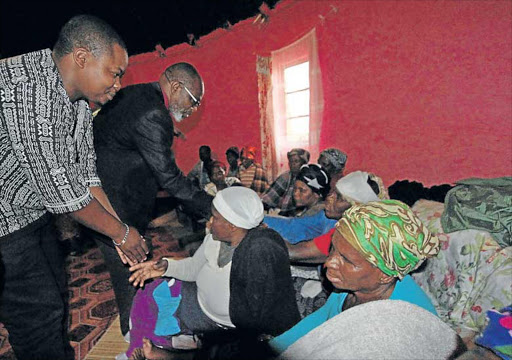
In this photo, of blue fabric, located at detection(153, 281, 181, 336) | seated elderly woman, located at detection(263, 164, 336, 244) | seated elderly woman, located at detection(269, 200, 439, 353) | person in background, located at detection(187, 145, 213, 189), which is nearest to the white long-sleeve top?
blue fabric, located at detection(153, 281, 181, 336)

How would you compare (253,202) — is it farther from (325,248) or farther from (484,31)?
(484,31)

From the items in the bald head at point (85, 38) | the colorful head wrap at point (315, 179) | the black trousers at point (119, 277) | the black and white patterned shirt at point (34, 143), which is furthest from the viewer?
the colorful head wrap at point (315, 179)

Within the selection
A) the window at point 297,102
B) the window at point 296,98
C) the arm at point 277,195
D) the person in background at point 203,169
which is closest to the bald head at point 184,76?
the arm at point 277,195

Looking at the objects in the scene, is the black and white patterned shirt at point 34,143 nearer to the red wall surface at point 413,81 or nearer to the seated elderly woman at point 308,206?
the seated elderly woman at point 308,206

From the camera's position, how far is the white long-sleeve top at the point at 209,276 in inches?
73.7

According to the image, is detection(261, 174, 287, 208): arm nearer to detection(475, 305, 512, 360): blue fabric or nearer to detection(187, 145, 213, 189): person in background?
detection(187, 145, 213, 189): person in background

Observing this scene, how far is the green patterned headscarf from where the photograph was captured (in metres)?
1.16

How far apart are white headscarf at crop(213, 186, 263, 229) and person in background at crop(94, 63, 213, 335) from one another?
31 centimetres

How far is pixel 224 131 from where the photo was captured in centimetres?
774

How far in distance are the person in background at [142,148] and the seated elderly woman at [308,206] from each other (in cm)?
96

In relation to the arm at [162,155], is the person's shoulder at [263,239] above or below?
below

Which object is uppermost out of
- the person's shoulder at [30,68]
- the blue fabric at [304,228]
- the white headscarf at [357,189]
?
the person's shoulder at [30,68]

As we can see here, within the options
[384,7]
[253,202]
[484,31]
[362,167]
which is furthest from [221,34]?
[253,202]

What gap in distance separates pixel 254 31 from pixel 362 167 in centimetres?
389
